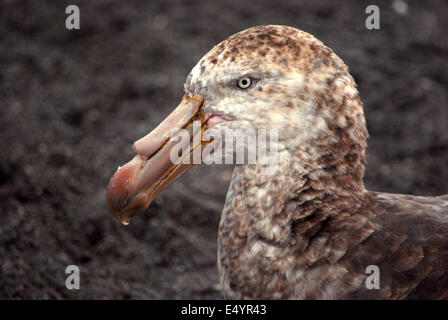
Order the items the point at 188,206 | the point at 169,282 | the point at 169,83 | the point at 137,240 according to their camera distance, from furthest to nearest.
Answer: the point at 169,83 → the point at 188,206 → the point at 137,240 → the point at 169,282

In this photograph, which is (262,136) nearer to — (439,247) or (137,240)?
(439,247)

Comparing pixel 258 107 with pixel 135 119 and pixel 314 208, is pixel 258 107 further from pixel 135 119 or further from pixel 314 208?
pixel 135 119

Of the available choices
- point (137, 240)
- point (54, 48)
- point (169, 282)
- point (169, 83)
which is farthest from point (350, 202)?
point (54, 48)

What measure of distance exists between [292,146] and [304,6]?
344 cm

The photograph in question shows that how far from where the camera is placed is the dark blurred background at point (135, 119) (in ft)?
11.3

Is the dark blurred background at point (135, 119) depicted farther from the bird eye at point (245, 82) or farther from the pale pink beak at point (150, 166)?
the bird eye at point (245, 82)

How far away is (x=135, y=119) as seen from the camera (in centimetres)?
447

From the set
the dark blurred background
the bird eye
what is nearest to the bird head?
the bird eye

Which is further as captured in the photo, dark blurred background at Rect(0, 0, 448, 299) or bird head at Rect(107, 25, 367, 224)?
dark blurred background at Rect(0, 0, 448, 299)

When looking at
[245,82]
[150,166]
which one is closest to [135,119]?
[150,166]

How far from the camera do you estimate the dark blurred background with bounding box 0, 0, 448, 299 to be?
3.45m

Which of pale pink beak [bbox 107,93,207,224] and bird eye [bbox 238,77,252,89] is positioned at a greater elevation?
bird eye [bbox 238,77,252,89]

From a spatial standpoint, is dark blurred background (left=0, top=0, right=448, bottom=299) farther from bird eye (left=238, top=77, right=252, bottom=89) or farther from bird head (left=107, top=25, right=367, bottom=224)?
bird eye (left=238, top=77, right=252, bottom=89)
